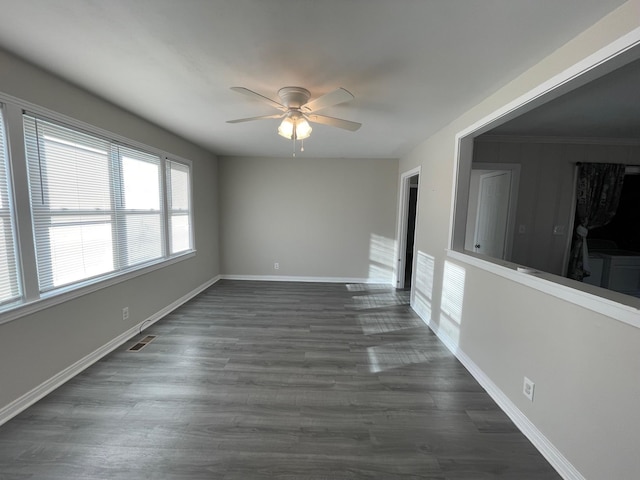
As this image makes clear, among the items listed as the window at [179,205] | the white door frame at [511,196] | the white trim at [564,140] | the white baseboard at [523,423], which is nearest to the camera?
the white baseboard at [523,423]

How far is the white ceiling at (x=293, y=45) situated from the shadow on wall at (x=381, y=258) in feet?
9.59

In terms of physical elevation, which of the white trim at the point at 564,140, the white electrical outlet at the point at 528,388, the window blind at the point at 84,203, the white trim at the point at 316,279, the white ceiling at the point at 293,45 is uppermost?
the white ceiling at the point at 293,45

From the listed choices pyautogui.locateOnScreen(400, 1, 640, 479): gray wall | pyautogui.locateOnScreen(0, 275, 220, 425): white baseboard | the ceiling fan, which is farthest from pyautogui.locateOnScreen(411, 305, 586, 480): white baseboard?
pyautogui.locateOnScreen(0, 275, 220, 425): white baseboard

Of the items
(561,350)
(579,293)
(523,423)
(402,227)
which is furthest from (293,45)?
(402,227)

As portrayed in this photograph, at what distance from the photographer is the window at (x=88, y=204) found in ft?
6.42

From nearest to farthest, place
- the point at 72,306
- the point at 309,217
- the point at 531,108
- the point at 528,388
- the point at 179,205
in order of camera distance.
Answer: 1. the point at 528,388
2. the point at 531,108
3. the point at 72,306
4. the point at 179,205
5. the point at 309,217

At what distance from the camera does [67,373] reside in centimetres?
212

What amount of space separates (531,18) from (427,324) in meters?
3.08

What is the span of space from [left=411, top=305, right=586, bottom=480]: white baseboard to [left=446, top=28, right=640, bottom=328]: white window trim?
888 millimetres

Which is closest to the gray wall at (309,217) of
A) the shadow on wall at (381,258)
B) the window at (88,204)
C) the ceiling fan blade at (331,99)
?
the shadow on wall at (381,258)

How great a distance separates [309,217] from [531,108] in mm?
3719

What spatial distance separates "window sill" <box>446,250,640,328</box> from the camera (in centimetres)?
117

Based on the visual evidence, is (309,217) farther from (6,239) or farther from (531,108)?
(6,239)

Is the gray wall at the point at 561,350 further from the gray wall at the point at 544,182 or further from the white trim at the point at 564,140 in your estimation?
the gray wall at the point at 544,182
